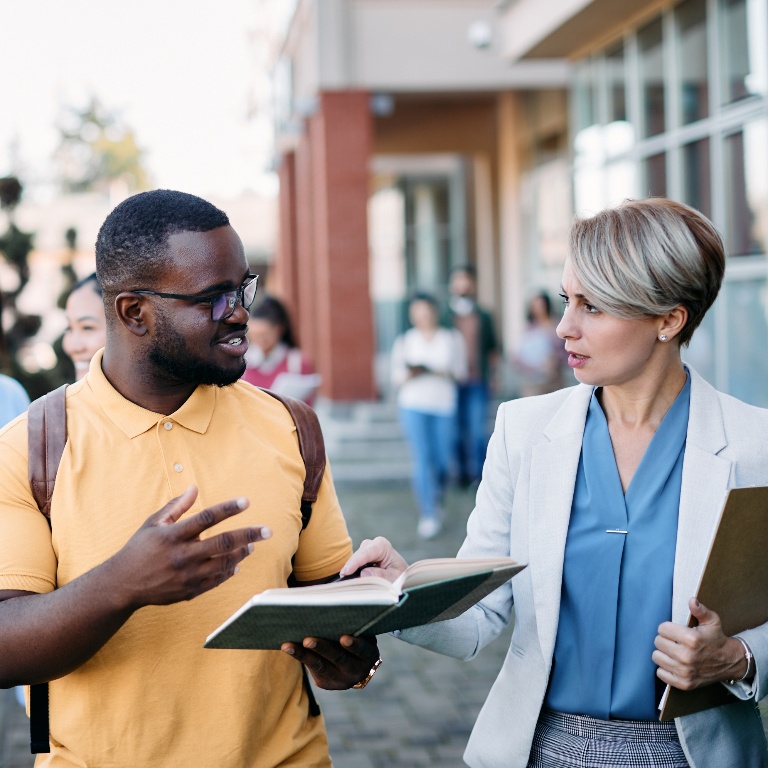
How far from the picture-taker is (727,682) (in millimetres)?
2402

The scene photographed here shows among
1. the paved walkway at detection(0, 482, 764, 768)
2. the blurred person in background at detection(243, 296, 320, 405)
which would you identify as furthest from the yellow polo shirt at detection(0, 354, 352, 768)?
the blurred person in background at detection(243, 296, 320, 405)

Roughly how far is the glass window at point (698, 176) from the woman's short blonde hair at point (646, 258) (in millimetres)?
6944

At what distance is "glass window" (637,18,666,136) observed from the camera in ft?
33.3

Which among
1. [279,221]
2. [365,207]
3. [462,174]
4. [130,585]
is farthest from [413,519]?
[279,221]

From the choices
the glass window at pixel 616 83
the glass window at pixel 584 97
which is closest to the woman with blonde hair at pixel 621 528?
the glass window at pixel 616 83

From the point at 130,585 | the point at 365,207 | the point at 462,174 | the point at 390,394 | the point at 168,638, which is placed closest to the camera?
Result: the point at 130,585

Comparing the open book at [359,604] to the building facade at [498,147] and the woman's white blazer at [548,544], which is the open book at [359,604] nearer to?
the woman's white blazer at [548,544]

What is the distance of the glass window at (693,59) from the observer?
9211 millimetres

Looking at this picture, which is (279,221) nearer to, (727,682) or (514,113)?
(514,113)

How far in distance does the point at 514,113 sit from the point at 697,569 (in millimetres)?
16018

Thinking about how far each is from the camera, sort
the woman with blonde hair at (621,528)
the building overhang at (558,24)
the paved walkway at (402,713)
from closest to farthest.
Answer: the woman with blonde hair at (621,528) → the paved walkway at (402,713) → the building overhang at (558,24)

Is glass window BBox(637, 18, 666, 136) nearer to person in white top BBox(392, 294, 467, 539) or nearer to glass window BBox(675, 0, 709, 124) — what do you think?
glass window BBox(675, 0, 709, 124)

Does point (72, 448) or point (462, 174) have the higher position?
point (462, 174)

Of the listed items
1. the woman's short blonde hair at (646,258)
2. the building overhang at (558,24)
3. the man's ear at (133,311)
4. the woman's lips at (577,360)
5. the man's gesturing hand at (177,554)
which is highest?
the building overhang at (558,24)
